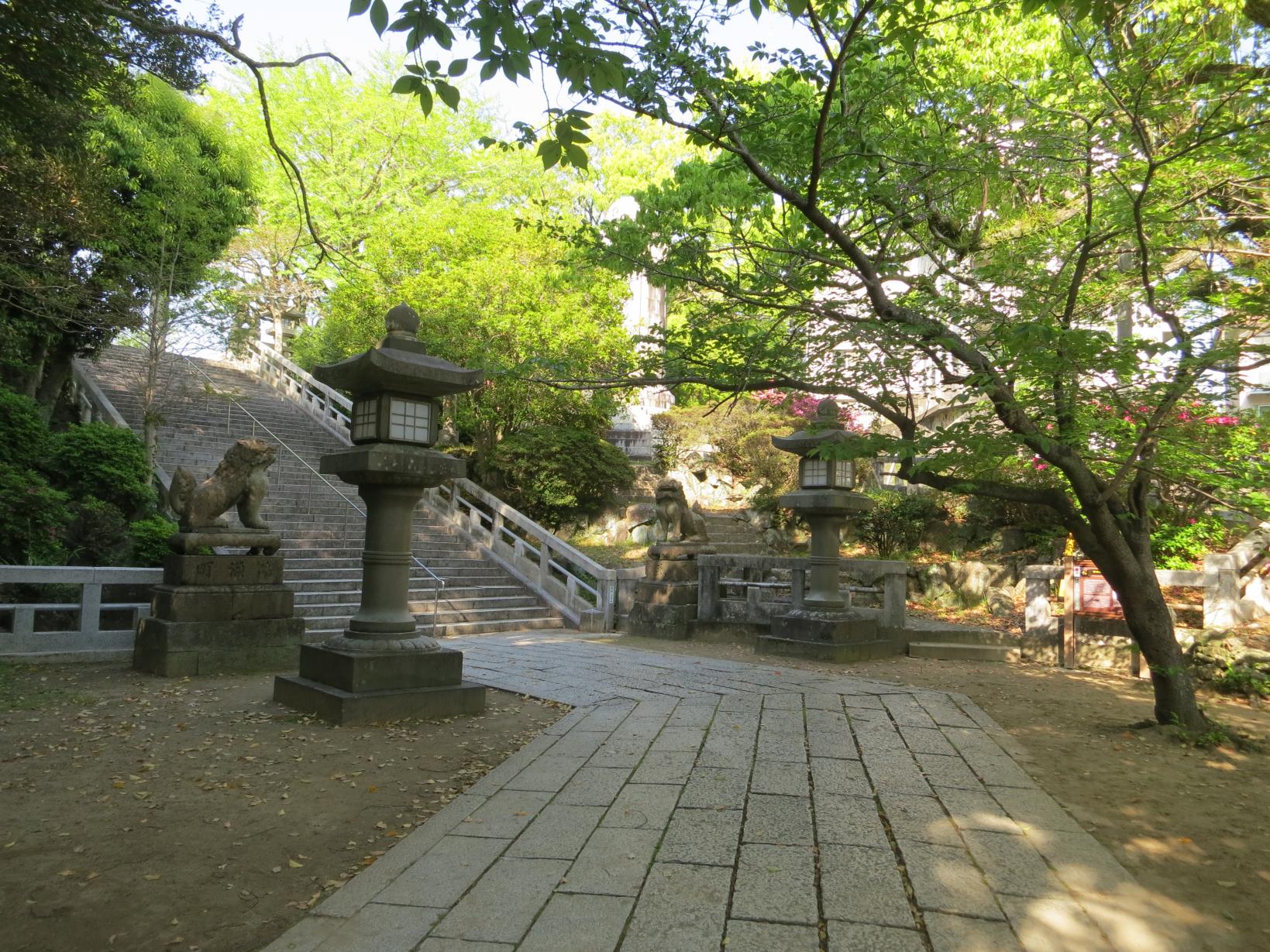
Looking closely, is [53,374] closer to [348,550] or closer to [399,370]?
[348,550]

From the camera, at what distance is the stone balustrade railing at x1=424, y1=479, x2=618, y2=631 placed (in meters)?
12.2

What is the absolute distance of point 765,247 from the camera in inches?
258

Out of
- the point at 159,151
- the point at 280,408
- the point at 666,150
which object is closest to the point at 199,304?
the point at 159,151

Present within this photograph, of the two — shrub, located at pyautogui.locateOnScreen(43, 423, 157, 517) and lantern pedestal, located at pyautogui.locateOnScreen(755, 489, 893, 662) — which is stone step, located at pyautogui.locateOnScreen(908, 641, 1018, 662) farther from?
shrub, located at pyautogui.locateOnScreen(43, 423, 157, 517)

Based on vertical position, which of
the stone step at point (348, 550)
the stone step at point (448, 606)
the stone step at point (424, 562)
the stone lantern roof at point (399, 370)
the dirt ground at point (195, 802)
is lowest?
the dirt ground at point (195, 802)

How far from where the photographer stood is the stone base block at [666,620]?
11078 millimetres

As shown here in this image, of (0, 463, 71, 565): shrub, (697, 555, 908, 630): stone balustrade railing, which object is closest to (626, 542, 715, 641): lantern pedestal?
(697, 555, 908, 630): stone balustrade railing

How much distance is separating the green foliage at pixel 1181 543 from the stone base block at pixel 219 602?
39.3 ft

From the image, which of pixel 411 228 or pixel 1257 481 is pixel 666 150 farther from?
pixel 1257 481

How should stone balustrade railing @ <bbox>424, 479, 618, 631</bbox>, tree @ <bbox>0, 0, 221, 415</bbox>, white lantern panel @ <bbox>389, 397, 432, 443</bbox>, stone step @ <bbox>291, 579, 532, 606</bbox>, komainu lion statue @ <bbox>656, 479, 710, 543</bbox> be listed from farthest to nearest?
stone balustrade railing @ <bbox>424, 479, 618, 631</bbox> → komainu lion statue @ <bbox>656, 479, 710, 543</bbox> → stone step @ <bbox>291, 579, 532, 606</bbox> → white lantern panel @ <bbox>389, 397, 432, 443</bbox> → tree @ <bbox>0, 0, 221, 415</bbox>

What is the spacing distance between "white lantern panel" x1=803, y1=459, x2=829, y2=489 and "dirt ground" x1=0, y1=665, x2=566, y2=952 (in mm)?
4713

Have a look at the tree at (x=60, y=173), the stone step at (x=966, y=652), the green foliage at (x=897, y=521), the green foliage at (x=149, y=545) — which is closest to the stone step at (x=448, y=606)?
the green foliage at (x=149, y=545)

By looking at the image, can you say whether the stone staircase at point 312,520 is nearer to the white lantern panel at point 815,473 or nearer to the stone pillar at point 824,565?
the stone pillar at point 824,565

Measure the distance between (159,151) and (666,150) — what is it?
503 inches
